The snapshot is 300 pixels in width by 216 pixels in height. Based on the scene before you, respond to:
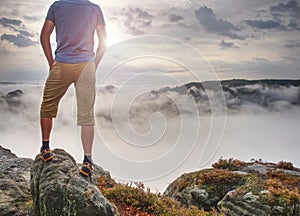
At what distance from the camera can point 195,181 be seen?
13602 mm

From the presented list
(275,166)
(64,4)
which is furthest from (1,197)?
(275,166)

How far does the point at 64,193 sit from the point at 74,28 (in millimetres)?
3132

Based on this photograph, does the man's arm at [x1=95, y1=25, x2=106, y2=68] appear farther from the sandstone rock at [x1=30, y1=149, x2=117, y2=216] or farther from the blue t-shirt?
the sandstone rock at [x1=30, y1=149, x2=117, y2=216]

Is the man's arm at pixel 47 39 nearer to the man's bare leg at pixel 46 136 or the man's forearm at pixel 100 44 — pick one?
the man's forearm at pixel 100 44

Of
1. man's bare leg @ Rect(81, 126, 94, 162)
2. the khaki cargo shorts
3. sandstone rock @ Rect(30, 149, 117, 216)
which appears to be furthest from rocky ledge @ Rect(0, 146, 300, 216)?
the khaki cargo shorts

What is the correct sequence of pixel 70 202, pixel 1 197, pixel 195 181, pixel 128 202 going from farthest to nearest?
pixel 195 181 < pixel 128 202 < pixel 1 197 < pixel 70 202

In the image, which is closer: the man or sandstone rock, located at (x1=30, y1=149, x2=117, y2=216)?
sandstone rock, located at (x1=30, y1=149, x2=117, y2=216)

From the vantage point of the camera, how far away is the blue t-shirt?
7211 mm

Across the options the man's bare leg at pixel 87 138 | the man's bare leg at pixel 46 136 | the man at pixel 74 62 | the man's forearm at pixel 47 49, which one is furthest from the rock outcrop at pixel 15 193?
the man's forearm at pixel 47 49

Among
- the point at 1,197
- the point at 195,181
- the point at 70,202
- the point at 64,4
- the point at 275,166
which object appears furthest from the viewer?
the point at 275,166

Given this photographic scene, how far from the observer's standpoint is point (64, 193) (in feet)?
22.8

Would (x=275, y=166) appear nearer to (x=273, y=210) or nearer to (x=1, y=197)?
(x=273, y=210)

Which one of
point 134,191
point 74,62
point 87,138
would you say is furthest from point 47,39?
point 134,191

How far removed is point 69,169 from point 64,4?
3.25 meters
